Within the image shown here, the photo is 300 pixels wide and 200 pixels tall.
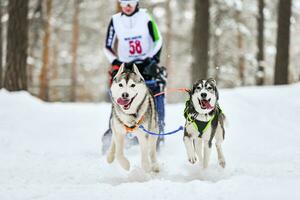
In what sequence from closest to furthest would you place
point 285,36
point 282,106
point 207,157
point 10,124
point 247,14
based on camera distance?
1. point 207,157
2. point 10,124
3. point 282,106
4. point 285,36
5. point 247,14

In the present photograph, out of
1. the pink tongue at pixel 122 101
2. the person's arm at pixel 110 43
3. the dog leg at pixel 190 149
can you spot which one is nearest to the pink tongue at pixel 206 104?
the dog leg at pixel 190 149

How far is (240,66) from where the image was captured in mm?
20453

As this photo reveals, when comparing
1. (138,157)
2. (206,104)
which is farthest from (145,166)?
(138,157)

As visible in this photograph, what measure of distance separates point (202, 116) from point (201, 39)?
7599 millimetres

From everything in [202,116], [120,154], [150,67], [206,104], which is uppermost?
[150,67]

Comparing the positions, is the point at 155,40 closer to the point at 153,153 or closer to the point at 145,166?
the point at 153,153

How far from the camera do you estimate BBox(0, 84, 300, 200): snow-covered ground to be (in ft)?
12.1

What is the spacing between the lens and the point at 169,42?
2467cm

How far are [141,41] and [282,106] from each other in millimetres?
3882

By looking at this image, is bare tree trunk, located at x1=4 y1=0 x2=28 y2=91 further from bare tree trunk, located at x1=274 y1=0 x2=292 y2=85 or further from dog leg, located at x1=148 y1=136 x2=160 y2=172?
bare tree trunk, located at x1=274 y1=0 x2=292 y2=85

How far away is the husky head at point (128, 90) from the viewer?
4.35 m

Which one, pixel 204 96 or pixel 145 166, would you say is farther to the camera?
pixel 145 166

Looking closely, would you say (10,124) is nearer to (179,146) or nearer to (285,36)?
(179,146)

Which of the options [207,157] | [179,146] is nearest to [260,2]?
[179,146]
